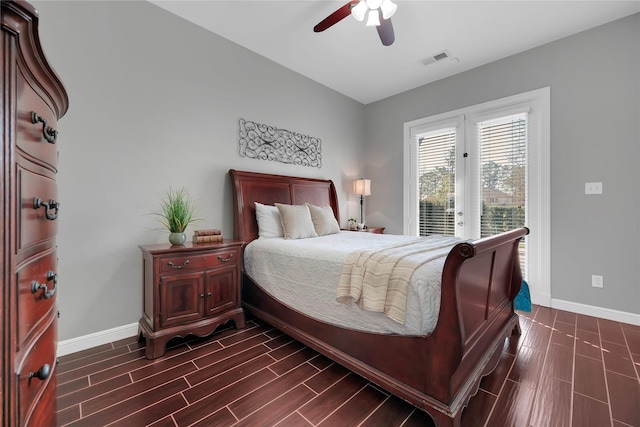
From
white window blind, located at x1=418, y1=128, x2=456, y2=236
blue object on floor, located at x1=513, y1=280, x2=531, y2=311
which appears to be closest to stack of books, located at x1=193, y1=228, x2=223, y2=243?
blue object on floor, located at x1=513, y1=280, x2=531, y2=311

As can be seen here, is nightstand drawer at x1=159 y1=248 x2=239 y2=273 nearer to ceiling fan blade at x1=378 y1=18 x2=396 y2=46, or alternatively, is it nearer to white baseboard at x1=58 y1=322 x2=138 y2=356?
white baseboard at x1=58 y1=322 x2=138 y2=356

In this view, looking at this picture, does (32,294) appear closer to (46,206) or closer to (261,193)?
(46,206)

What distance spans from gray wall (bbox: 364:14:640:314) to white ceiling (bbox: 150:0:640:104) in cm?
15

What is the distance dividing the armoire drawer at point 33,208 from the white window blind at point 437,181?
13.5 ft

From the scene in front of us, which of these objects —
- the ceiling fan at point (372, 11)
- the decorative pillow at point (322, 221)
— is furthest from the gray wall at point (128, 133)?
the ceiling fan at point (372, 11)

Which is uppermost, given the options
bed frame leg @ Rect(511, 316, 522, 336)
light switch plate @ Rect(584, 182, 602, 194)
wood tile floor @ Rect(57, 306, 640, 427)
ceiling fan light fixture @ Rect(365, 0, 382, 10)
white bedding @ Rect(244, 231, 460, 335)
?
ceiling fan light fixture @ Rect(365, 0, 382, 10)

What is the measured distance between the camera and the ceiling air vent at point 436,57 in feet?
11.0

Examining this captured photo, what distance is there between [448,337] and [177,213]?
2.24 m

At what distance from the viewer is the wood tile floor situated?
147cm

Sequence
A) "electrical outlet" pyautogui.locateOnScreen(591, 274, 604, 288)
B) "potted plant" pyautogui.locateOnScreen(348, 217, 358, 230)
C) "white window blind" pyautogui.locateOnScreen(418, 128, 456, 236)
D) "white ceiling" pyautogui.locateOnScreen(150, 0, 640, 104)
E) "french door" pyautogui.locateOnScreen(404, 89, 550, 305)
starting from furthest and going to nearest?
"potted plant" pyautogui.locateOnScreen(348, 217, 358, 230) → "white window blind" pyautogui.locateOnScreen(418, 128, 456, 236) → "french door" pyautogui.locateOnScreen(404, 89, 550, 305) → "electrical outlet" pyautogui.locateOnScreen(591, 274, 604, 288) → "white ceiling" pyautogui.locateOnScreen(150, 0, 640, 104)

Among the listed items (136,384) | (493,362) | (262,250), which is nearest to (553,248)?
(493,362)

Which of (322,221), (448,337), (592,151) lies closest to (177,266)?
(322,221)

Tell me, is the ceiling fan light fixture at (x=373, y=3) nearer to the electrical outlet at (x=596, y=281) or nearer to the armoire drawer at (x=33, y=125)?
the armoire drawer at (x=33, y=125)

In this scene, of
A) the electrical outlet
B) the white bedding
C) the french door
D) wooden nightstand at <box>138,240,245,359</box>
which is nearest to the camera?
the white bedding
